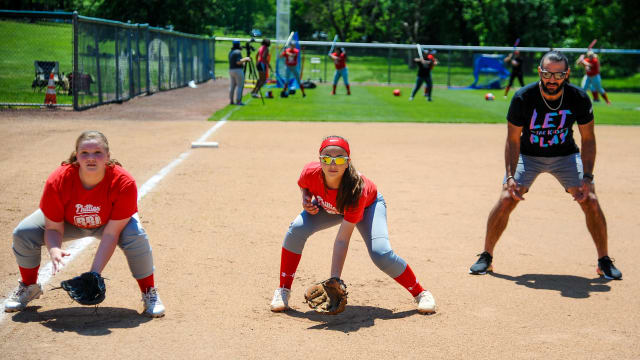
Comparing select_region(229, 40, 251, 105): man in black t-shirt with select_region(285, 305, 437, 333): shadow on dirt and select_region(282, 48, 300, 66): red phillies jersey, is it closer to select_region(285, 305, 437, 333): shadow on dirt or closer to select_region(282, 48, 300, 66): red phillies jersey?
select_region(282, 48, 300, 66): red phillies jersey

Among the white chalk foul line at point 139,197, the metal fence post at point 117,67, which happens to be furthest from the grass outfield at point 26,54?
the white chalk foul line at point 139,197

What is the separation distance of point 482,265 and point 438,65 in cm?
4775

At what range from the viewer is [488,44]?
208 ft

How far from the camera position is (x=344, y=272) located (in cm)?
A: 644

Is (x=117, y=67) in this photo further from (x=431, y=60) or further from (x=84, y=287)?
(x=84, y=287)

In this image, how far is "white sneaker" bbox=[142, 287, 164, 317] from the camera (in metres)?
5.09

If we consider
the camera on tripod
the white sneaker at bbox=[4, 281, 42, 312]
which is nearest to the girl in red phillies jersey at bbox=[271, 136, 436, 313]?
the white sneaker at bbox=[4, 281, 42, 312]

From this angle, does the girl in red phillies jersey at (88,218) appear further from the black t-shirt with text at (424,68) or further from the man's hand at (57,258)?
the black t-shirt with text at (424,68)

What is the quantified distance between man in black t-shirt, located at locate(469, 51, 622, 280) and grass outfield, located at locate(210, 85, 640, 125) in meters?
14.0

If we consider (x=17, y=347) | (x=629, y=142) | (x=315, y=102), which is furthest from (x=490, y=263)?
(x=315, y=102)

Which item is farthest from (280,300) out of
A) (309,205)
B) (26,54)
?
(26,54)

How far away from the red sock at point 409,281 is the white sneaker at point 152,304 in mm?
1695

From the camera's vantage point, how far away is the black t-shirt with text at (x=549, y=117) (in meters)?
6.31

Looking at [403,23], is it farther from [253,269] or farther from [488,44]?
[253,269]
